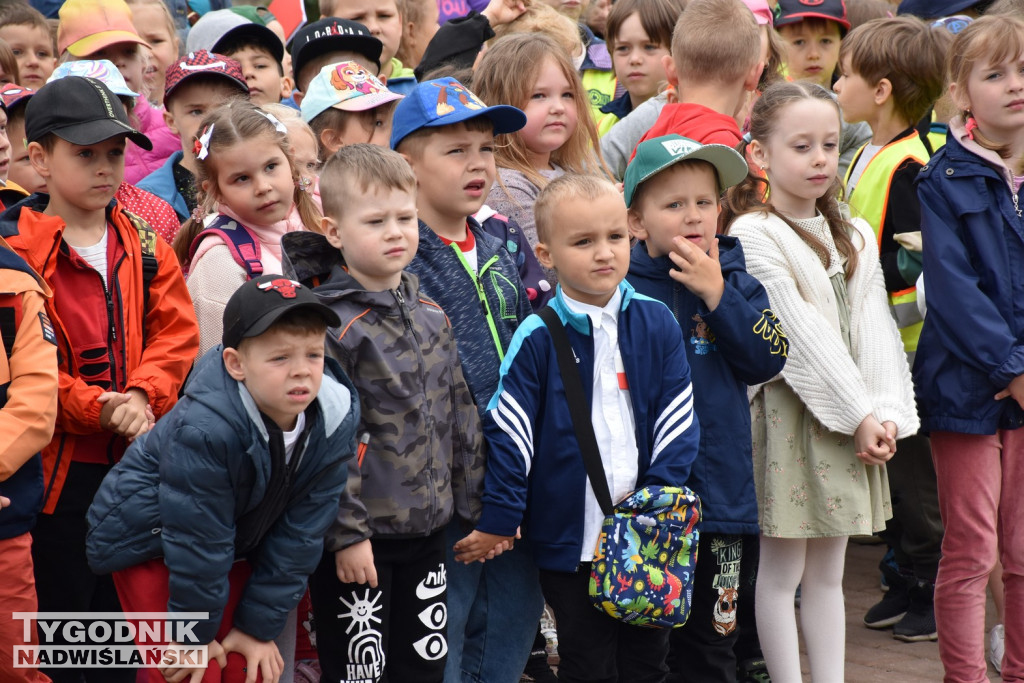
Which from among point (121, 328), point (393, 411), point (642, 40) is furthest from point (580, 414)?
point (642, 40)

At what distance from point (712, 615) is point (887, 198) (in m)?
2.47

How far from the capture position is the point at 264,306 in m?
3.14

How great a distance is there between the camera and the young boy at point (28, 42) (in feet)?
20.4

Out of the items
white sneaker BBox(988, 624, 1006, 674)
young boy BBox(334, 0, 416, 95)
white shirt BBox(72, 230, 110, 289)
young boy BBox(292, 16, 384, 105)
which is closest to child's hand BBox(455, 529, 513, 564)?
white shirt BBox(72, 230, 110, 289)

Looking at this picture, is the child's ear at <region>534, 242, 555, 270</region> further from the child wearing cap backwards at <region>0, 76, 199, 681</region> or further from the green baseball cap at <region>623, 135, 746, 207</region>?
the child wearing cap backwards at <region>0, 76, 199, 681</region>

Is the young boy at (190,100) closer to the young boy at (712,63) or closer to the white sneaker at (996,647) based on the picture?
the young boy at (712,63)

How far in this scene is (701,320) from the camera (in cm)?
404

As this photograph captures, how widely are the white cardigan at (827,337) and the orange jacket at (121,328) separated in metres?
2.12

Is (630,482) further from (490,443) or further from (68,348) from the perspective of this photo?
(68,348)

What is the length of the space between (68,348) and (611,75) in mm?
4701

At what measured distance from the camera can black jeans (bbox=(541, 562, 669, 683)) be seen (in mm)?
3664

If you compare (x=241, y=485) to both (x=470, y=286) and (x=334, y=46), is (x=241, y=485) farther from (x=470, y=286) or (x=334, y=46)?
(x=334, y=46)

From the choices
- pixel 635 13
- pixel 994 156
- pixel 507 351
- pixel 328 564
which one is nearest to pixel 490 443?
pixel 507 351

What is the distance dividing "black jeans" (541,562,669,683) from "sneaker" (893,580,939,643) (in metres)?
2.29
